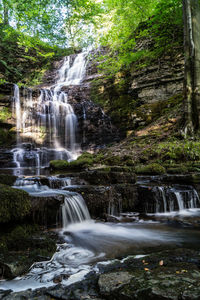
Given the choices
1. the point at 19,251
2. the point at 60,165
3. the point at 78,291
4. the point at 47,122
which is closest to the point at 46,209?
the point at 19,251

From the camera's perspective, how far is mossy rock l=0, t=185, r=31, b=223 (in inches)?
128

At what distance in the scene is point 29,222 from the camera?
385cm

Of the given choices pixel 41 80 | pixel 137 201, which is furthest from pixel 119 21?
pixel 137 201

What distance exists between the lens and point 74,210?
452 cm

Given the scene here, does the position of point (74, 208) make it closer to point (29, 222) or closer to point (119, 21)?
point (29, 222)

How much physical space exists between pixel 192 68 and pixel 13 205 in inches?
359

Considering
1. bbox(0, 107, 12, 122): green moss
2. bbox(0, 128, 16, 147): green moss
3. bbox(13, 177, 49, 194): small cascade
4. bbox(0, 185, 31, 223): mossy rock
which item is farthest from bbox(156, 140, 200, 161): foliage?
bbox(0, 107, 12, 122): green moss

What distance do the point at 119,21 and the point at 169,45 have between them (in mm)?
7101

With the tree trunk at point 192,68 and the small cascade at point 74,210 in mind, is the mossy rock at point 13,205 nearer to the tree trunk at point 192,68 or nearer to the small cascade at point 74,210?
the small cascade at point 74,210

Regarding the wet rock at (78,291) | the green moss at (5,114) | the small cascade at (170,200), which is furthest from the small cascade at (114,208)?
the green moss at (5,114)

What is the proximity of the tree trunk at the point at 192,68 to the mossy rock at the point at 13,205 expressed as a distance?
7069mm

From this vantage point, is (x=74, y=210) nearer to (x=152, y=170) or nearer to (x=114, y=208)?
(x=114, y=208)

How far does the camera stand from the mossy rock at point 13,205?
3.26m

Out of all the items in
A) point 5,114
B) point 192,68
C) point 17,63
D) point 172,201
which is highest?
point 17,63
